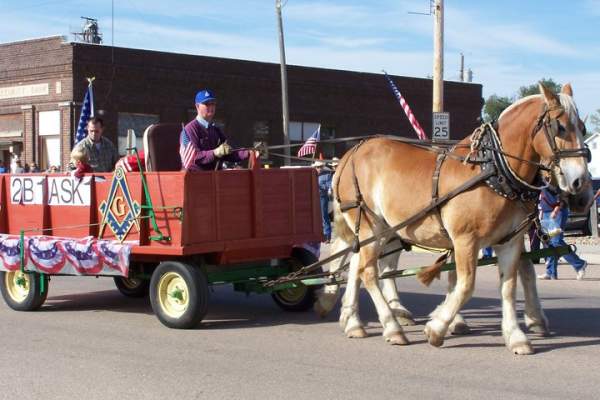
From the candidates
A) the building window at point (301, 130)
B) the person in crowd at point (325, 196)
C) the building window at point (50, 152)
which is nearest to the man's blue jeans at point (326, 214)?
the person in crowd at point (325, 196)

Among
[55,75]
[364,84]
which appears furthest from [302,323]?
[364,84]

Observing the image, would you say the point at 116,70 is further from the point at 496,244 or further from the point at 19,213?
the point at 496,244

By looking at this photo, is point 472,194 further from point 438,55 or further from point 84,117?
point 438,55

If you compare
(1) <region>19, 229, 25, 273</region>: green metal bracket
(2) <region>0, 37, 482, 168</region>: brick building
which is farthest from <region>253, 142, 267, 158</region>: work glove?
(2) <region>0, 37, 482, 168</region>: brick building

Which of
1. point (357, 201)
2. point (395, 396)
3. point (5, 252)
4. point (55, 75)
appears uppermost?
point (55, 75)

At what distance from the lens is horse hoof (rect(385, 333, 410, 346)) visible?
7996 mm

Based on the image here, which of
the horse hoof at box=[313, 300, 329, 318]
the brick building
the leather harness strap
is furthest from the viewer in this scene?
the brick building

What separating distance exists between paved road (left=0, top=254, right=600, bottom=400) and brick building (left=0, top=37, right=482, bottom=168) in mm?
21946

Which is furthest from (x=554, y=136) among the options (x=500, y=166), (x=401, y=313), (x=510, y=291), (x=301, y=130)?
(x=301, y=130)

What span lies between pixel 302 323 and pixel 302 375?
239cm

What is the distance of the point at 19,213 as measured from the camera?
10414mm

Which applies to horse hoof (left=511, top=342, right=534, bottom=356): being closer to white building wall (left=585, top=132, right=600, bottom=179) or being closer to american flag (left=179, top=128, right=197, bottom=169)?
american flag (left=179, top=128, right=197, bottom=169)

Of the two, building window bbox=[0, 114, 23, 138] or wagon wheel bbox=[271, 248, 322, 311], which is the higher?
building window bbox=[0, 114, 23, 138]

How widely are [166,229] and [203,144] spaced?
1.03 meters
